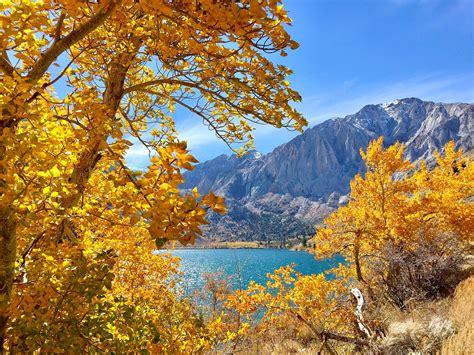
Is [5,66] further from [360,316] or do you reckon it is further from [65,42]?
[360,316]

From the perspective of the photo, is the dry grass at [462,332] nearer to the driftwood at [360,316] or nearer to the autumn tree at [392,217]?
the driftwood at [360,316]

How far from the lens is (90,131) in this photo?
7.34 ft

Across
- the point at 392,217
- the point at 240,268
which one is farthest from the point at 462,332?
the point at 392,217

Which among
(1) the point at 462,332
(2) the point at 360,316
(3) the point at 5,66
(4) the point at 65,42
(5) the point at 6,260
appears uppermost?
(4) the point at 65,42

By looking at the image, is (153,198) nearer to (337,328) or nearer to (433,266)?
(337,328)

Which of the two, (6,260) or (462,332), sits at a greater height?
(6,260)

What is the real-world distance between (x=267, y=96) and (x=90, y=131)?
5.76 ft

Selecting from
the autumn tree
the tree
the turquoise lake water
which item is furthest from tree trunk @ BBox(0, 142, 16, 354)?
the autumn tree

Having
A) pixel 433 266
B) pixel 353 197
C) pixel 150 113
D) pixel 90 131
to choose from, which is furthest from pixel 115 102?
pixel 353 197

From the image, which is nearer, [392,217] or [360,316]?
[360,316]

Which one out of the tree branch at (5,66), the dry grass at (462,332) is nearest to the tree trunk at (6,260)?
the tree branch at (5,66)

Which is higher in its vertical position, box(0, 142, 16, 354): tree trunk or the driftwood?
box(0, 142, 16, 354): tree trunk

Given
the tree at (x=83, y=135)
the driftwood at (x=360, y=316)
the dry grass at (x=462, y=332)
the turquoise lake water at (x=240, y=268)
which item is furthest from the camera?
the turquoise lake water at (x=240, y=268)

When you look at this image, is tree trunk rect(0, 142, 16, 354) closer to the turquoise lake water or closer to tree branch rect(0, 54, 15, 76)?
tree branch rect(0, 54, 15, 76)
